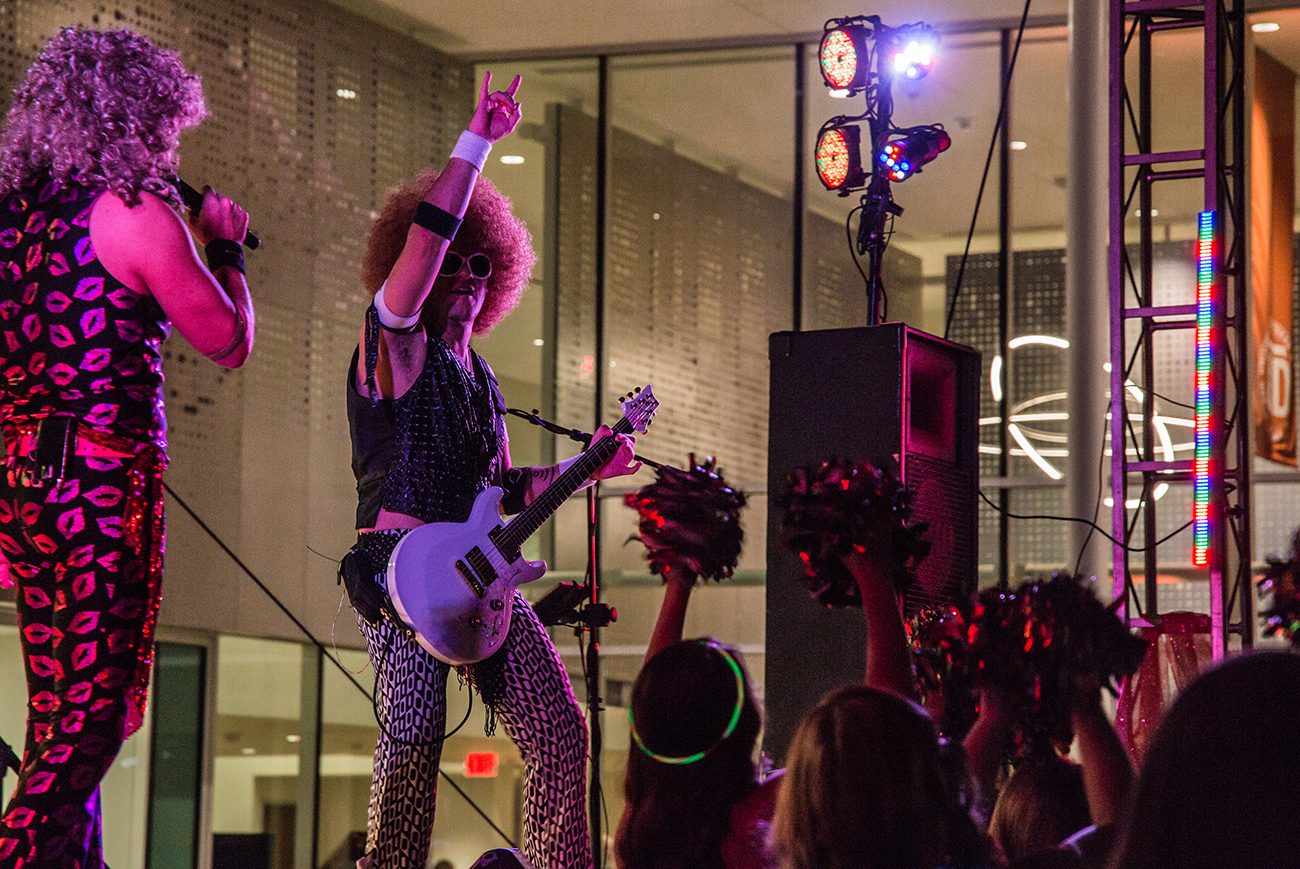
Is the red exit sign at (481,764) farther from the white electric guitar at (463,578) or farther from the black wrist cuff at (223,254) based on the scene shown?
the black wrist cuff at (223,254)

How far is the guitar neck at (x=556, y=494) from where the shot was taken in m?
2.67

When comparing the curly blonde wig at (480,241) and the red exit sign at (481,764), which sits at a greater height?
the curly blonde wig at (480,241)

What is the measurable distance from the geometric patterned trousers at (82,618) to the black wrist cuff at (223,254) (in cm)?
37

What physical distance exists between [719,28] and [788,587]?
585 cm

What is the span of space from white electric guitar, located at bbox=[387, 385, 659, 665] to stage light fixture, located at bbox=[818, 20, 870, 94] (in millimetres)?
3281

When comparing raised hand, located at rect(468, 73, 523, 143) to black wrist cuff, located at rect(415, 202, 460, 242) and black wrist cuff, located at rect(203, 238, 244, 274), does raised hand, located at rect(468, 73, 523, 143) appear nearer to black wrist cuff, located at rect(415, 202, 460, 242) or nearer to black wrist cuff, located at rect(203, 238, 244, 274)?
black wrist cuff, located at rect(415, 202, 460, 242)

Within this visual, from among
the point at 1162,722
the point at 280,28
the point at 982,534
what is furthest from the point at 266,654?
the point at 1162,722

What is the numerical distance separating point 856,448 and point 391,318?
146 cm

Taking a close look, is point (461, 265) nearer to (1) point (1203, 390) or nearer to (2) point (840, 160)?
(2) point (840, 160)

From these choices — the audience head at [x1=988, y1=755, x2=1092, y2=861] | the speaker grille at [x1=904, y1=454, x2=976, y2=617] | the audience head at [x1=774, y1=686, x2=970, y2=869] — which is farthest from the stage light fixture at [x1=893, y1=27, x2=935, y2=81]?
the audience head at [x1=774, y1=686, x2=970, y2=869]

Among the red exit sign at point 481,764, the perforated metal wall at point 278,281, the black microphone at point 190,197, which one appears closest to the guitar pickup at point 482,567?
the black microphone at point 190,197

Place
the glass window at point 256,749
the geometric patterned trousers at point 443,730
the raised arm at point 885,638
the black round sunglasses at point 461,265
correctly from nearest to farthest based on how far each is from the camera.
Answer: the raised arm at point 885,638
the geometric patterned trousers at point 443,730
the black round sunglasses at point 461,265
the glass window at point 256,749

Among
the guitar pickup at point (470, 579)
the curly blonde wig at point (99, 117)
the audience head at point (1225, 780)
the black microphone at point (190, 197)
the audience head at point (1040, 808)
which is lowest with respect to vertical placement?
the audience head at point (1040, 808)

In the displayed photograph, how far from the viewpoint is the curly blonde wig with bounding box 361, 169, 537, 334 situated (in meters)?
3.11
